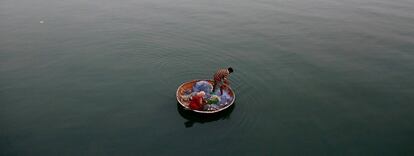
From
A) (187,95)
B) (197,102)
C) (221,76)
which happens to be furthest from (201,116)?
(221,76)

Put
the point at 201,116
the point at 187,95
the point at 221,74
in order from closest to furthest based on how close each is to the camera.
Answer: the point at 201,116 < the point at 221,74 < the point at 187,95

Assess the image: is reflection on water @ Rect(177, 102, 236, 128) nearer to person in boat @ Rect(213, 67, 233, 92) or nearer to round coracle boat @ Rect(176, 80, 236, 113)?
round coracle boat @ Rect(176, 80, 236, 113)

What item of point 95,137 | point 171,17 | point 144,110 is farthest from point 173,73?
point 171,17

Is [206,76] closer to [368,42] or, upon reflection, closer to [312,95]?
[312,95]

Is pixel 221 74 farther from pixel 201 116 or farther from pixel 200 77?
pixel 200 77

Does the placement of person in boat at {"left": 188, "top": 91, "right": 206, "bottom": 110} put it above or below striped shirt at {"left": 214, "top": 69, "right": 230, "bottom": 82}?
below

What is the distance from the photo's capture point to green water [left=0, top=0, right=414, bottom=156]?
37.6ft

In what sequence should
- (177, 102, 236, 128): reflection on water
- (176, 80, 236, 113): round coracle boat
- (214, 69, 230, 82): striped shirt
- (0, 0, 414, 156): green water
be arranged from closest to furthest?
1. (0, 0, 414, 156): green water
2. (176, 80, 236, 113): round coracle boat
3. (177, 102, 236, 128): reflection on water
4. (214, 69, 230, 82): striped shirt

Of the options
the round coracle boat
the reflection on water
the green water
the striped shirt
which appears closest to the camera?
the green water

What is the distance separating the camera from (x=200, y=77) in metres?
15.4

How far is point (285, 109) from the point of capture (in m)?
13.3

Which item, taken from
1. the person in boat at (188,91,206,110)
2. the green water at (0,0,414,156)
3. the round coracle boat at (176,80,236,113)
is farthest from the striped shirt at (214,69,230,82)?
the green water at (0,0,414,156)

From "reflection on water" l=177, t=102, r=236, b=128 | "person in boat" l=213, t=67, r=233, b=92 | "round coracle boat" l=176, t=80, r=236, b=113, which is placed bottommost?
"reflection on water" l=177, t=102, r=236, b=128

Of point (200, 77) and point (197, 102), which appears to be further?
point (200, 77)
